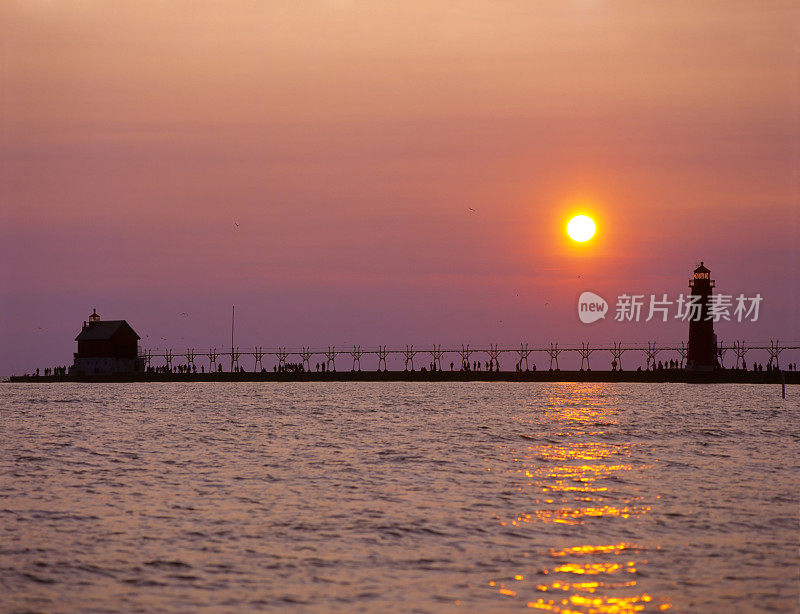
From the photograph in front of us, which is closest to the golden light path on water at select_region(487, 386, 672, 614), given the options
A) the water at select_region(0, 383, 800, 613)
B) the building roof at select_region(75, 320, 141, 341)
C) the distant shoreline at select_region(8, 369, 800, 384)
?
the water at select_region(0, 383, 800, 613)

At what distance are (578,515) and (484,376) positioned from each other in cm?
14843

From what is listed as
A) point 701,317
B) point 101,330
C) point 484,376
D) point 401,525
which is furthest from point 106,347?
point 401,525

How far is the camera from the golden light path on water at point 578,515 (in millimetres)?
16219

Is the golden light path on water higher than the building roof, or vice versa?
the building roof

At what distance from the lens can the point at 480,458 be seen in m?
Answer: 38.7

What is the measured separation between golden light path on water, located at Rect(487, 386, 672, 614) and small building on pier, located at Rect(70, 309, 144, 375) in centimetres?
12359

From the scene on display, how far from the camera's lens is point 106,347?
163 metres

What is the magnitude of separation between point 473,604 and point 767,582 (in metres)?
4.97

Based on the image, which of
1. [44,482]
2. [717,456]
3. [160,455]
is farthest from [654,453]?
[44,482]

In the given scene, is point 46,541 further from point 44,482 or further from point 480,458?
point 480,458

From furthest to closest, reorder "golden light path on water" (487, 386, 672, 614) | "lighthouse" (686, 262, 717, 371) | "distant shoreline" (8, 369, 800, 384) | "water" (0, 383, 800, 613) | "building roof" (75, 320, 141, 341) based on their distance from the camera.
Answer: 1. "building roof" (75, 320, 141, 341)
2. "distant shoreline" (8, 369, 800, 384)
3. "lighthouse" (686, 262, 717, 371)
4. "water" (0, 383, 800, 613)
5. "golden light path on water" (487, 386, 672, 614)

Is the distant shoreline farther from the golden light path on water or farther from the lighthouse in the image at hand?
the golden light path on water

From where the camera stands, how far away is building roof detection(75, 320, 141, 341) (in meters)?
163

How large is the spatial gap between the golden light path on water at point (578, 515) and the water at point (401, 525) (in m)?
0.07
